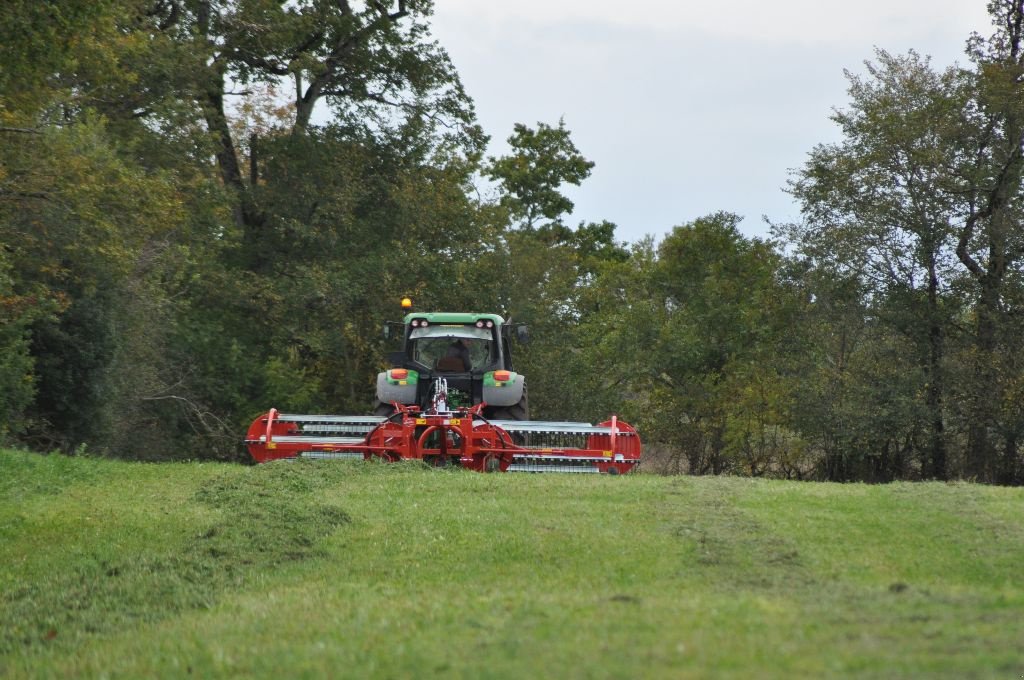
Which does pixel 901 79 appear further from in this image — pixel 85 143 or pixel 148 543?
pixel 148 543

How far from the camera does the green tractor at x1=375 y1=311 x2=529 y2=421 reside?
63.0ft

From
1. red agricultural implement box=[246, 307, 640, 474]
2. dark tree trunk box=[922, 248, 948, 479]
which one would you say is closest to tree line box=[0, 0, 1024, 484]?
dark tree trunk box=[922, 248, 948, 479]

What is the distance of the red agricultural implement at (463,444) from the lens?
16875 mm

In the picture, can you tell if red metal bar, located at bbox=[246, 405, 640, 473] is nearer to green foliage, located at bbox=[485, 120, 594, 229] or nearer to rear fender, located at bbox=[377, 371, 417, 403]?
rear fender, located at bbox=[377, 371, 417, 403]

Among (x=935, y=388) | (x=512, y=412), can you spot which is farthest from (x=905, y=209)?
(x=512, y=412)

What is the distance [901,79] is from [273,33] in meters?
14.5

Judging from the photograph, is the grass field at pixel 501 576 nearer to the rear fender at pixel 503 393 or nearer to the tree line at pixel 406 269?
the rear fender at pixel 503 393

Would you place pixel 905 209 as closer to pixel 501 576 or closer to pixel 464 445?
pixel 464 445

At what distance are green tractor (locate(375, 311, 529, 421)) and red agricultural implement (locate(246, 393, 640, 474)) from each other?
5.01 ft

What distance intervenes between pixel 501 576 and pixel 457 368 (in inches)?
425

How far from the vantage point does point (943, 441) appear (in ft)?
80.5

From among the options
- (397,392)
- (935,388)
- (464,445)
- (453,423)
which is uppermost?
(935,388)

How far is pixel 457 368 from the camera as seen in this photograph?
1995 centimetres

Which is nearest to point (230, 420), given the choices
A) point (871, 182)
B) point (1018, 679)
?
point (871, 182)
